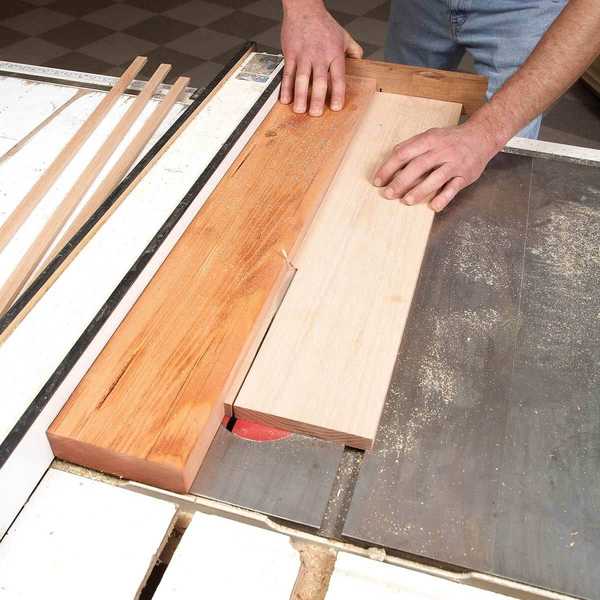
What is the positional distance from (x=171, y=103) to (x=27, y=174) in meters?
0.46

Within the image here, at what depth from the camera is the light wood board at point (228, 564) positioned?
2.87 ft

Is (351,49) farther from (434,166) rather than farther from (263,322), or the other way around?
(263,322)

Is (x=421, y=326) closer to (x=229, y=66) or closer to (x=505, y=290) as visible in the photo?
(x=505, y=290)

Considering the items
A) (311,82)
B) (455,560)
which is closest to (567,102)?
(311,82)

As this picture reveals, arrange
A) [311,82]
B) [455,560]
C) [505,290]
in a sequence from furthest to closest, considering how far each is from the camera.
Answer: [311,82] < [505,290] < [455,560]

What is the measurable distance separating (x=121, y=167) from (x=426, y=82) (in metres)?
0.90

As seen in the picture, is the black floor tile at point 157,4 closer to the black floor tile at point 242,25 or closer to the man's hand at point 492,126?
the black floor tile at point 242,25

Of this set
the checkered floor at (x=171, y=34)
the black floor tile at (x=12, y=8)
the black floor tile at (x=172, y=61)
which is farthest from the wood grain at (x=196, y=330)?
the black floor tile at (x=12, y=8)

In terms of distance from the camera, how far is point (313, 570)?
0.93 meters

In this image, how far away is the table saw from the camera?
923mm

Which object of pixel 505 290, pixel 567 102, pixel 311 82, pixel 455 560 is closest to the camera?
pixel 455 560

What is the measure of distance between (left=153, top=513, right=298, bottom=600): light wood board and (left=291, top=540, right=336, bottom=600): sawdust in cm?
2

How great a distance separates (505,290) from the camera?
132 centimetres

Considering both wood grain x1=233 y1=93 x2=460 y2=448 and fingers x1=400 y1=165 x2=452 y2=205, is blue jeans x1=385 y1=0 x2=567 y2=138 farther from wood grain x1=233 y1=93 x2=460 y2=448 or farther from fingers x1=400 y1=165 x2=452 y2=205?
wood grain x1=233 y1=93 x2=460 y2=448
